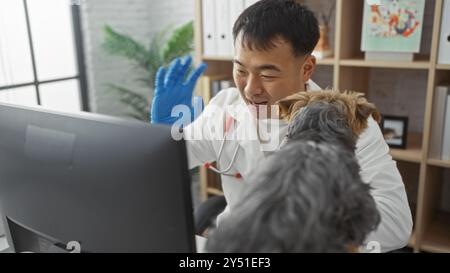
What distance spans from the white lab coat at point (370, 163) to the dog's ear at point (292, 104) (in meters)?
0.16

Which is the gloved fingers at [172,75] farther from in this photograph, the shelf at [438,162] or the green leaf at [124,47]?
the green leaf at [124,47]

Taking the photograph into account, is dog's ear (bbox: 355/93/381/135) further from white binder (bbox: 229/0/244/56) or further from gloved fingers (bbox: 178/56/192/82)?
white binder (bbox: 229/0/244/56)

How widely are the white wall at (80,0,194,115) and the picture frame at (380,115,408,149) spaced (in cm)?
166

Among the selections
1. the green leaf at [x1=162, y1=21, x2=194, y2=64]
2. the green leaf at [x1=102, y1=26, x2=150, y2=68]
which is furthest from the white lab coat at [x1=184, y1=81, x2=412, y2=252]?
Result: the green leaf at [x1=102, y1=26, x2=150, y2=68]

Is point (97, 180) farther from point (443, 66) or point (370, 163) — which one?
point (443, 66)

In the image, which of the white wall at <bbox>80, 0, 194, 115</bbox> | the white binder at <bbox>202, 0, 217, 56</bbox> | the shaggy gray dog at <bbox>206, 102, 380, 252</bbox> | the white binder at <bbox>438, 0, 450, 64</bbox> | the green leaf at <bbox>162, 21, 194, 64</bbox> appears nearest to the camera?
the shaggy gray dog at <bbox>206, 102, 380, 252</bbox>

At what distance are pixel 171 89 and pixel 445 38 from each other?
4.00 feet

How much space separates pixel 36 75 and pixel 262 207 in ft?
9.03

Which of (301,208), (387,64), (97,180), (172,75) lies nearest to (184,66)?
(172,75)

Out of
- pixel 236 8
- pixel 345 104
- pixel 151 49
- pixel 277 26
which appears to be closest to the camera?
pixel 345 104

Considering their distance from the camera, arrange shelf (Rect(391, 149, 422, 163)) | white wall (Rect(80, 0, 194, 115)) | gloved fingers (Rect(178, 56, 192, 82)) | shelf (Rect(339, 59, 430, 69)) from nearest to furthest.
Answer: gloved fingers (Rect(178, 56, 192, 82))
shelf (Rect(339, 59, 430, 69))
shelf (Rect(391, 149, 422, 163))
white wall (Rect(80, 0, 194, 115))

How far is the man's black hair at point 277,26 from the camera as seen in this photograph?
1147 mm

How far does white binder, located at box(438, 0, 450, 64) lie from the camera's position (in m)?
1.71

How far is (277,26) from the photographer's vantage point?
3.79ft
